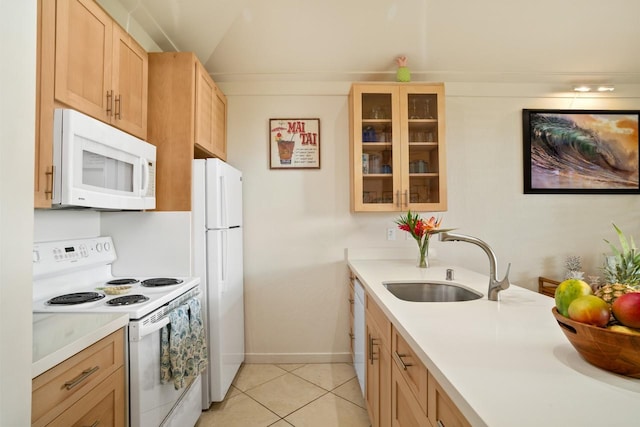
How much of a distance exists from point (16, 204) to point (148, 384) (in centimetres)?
104

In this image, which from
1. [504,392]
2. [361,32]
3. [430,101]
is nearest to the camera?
[504,392]

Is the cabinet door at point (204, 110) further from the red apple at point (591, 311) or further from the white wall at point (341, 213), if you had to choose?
the red apple at point (591, 311)

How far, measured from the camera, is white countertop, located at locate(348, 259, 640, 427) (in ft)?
1.88

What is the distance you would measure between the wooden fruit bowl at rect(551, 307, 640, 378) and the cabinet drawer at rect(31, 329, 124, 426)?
139 cm

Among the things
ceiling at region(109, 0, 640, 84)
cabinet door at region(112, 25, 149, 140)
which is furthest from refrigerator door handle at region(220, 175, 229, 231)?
ceiling at region(109, 0, 640, 84)

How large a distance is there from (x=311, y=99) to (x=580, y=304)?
8.39 ft

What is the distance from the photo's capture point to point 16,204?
2.29 ft

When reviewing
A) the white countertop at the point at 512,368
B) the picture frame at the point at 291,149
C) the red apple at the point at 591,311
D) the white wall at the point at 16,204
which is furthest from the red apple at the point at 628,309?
the picture frame at the point at 291,149

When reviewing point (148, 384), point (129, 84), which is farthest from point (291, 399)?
point (129, 84)

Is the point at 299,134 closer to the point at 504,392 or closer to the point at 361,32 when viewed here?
the point at 361,32

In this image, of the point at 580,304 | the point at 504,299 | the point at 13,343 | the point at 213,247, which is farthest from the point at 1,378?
the point at 504,299

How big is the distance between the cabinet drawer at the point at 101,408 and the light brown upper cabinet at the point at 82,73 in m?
0.72

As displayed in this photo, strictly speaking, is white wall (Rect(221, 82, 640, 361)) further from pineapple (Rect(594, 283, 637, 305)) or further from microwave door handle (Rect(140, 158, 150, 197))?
pineapple (Rect(594, 283, 637, 305))

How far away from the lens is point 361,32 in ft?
7.97
